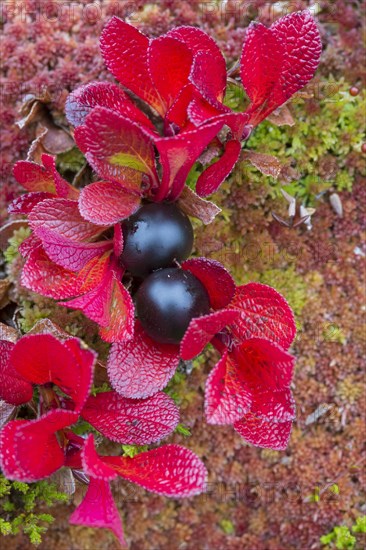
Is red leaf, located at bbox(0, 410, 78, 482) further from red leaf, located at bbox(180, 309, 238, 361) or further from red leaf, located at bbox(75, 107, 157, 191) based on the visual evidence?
red leaf, located at bbox(75, 107, 157, 191)

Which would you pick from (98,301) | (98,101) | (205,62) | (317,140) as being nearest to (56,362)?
(98,301)


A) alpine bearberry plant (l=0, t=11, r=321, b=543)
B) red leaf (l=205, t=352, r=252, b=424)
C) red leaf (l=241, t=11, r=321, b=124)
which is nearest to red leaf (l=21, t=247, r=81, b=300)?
alpine bearberry plant (l=0, t=11, r=321, b=543)

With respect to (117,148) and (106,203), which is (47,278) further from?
(117,148)

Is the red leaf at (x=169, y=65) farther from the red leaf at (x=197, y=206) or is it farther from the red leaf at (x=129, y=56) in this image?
the red leaf at (x=197, y=206)

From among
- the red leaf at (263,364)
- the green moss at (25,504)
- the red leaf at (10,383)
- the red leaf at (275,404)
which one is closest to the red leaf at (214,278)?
the red leaf at (263,364)

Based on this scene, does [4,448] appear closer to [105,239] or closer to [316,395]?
[105,239]

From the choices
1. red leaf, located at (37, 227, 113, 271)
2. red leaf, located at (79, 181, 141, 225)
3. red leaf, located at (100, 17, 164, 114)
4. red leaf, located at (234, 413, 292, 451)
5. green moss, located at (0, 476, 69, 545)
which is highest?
red leaf, located at (100, 17, 164, 114)
